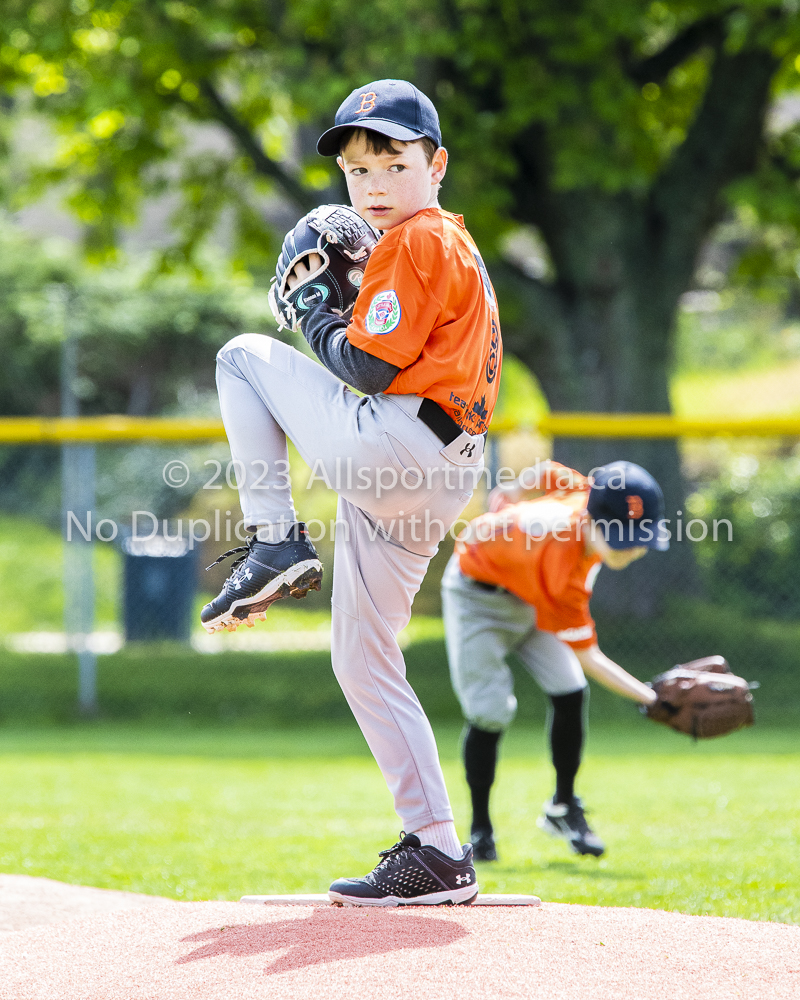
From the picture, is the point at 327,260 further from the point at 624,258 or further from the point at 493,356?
the point at 624,258

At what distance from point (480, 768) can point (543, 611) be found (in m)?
0.78

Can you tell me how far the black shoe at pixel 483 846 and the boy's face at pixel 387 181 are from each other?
2813 millimetres

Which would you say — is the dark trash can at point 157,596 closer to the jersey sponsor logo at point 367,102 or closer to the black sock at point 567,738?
the black sock at point 567,738

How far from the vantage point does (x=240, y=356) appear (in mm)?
3117

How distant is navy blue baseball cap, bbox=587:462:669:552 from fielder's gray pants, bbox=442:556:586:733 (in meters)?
0.64

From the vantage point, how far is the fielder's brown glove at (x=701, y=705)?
4.48 metres

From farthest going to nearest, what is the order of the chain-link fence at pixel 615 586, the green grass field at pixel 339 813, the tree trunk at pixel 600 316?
the tree trunk at pixel 600 316
the chain-link fence at pixel 615 586
the green grass field at pixel 339 813

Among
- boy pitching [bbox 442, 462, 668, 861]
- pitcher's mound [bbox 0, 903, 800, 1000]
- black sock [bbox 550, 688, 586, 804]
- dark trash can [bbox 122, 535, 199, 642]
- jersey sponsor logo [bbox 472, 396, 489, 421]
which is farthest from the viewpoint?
dark trash can [bbox 122, 535, 199, 642]

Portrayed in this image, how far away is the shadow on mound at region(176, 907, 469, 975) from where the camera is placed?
8.72ft

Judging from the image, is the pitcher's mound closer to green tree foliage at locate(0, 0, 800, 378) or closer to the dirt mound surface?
the dirt mound surface

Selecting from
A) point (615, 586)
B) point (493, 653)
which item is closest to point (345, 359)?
point (493, 653)

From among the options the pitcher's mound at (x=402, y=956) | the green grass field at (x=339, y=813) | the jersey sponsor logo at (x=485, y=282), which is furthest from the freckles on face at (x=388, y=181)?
the green grass field at (x=339, y=813)

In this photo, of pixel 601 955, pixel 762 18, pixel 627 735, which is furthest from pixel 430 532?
pixel 762 18

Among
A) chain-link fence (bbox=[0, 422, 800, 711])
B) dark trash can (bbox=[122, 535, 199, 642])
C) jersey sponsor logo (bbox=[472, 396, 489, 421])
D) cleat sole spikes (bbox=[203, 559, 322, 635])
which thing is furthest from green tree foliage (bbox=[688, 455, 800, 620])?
cleat sole spikes (bbox=[203, 559, 322, 635])
